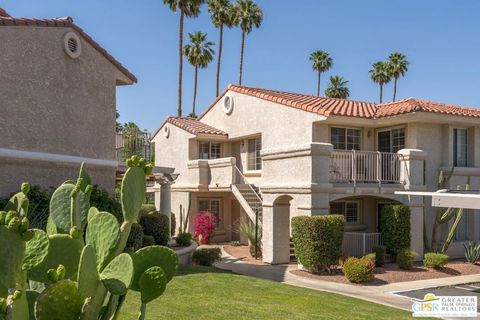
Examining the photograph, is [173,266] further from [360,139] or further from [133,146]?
[360,139]

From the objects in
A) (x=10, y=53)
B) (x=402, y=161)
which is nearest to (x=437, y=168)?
(x=402, y=161)

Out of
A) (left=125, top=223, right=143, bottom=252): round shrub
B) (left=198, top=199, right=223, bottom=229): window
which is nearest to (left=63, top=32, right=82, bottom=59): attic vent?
(left=125, top=223, right=143, bottom=252): round shrub

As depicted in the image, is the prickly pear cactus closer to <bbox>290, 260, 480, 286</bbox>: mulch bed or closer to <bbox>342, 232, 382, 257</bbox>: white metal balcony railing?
<bbox>290, 260, 480, 286</bbox>: mulch bed

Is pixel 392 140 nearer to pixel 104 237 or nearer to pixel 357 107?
pixel 357 107

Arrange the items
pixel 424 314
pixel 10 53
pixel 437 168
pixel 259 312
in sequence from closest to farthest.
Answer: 1. pixel 259 312
2. pixel 424 314
3. pixel 10 53
4. pixel 437 168

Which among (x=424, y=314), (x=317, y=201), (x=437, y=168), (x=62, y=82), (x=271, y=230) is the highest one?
(x=62, y=82)

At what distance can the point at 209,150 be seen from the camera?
30.6m

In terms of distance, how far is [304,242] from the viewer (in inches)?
738

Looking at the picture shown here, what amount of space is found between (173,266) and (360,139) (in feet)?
74.1

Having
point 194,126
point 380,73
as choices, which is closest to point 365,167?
point 194,126

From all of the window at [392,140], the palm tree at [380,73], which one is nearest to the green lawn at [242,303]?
the window at [392,140]

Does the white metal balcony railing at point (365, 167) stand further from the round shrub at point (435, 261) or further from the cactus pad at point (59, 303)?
the cactus pad at point (59, 303)

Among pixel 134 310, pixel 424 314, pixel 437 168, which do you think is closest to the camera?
pixel 134 310
